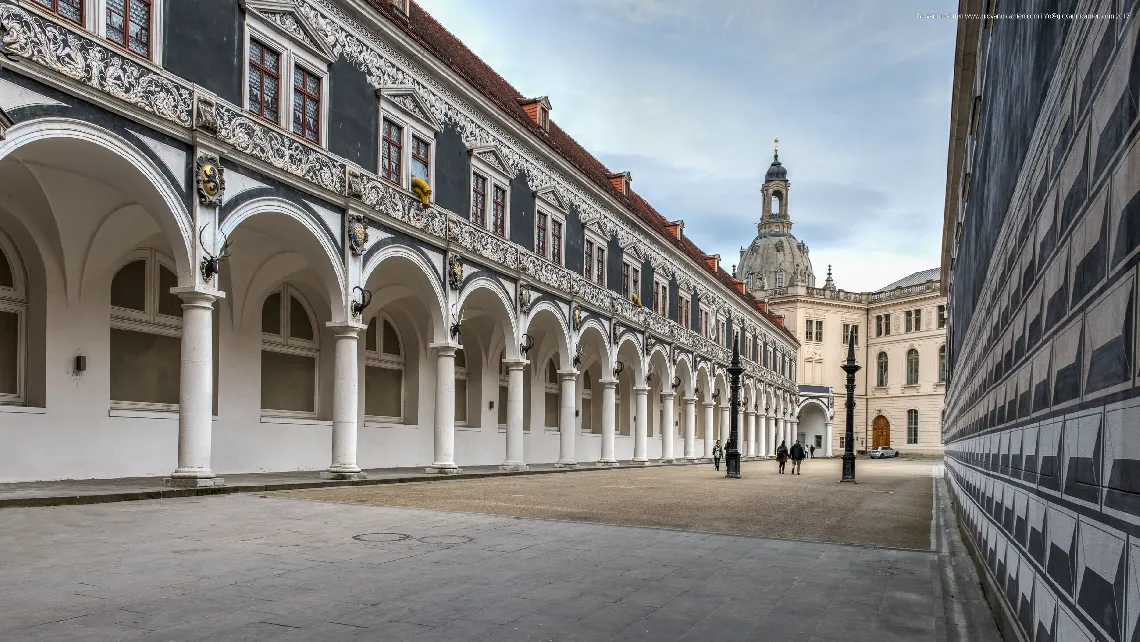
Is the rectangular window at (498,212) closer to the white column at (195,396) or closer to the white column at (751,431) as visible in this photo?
the white column at (195,396)

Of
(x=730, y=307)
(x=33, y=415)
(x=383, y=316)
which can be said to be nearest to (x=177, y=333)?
(x=33, y=415)

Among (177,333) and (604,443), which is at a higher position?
(177,333)

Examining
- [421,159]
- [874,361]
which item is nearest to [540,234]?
[421,159]

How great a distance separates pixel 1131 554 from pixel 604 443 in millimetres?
30074

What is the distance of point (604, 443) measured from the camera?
105ft

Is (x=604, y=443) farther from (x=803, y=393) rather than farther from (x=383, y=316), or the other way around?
(x=803, y=393)

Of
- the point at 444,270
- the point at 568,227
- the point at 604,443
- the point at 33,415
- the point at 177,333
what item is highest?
the point at 568,227

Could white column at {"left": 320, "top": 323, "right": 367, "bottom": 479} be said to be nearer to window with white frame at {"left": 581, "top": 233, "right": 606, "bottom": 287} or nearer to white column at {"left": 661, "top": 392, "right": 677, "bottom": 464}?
window with white frame at {"left": 581, "top": 233, "right": 606, "bottom": 287}

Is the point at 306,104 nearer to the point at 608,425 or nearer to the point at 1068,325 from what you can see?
the point at 1068,325

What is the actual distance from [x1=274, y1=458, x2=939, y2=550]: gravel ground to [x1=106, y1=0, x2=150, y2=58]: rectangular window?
25.5 ft

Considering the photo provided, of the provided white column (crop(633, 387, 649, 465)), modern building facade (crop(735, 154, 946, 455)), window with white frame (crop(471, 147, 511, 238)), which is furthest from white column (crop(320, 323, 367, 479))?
modern building facade (crop(735, 154, 946, 455))

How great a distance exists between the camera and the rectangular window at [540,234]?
27734 mm

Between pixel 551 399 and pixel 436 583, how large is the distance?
2925 cm

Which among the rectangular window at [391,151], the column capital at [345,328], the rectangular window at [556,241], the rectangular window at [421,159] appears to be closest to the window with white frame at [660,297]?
the rectangular window at [556,241]
